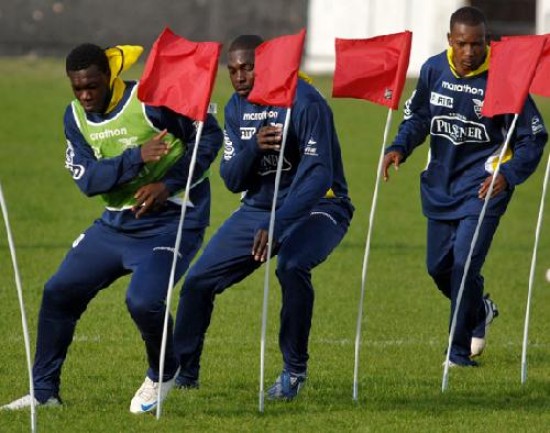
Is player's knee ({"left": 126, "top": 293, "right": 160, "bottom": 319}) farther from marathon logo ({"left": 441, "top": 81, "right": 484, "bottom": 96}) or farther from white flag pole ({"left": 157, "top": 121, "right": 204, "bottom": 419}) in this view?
marathon logo ({"left": 441, "top": 81, "right": 484, "bottom": 96})

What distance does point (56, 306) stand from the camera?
9.19m

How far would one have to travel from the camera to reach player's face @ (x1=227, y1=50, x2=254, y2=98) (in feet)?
30.7

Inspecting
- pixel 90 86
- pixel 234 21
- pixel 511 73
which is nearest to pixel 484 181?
pixel 511 73

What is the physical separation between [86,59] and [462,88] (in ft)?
9.75

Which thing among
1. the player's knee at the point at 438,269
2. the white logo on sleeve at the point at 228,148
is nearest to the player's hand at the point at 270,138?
the white logo on sleeve at the point at 228,148

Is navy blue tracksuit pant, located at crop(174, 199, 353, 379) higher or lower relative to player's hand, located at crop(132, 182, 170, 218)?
lower

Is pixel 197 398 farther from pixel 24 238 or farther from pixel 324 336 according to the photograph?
pixel 24 238

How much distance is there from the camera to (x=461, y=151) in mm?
10906

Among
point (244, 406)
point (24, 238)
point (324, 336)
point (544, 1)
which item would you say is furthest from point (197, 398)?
point (544, 1)

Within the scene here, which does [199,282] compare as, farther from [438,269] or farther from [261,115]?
[438,269]

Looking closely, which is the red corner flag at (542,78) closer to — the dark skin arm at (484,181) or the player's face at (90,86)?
the dark skin arm at (484,181)

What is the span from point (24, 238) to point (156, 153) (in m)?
9.22

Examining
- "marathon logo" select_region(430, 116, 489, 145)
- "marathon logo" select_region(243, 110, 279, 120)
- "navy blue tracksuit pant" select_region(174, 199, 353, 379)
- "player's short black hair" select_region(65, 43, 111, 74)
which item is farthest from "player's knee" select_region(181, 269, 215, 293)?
"marathon logo" select_region(430, 116, 489, 145)

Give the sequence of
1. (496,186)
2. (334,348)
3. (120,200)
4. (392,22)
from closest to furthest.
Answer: (120,200) < (496,186) < (334,348) < (392,22)
